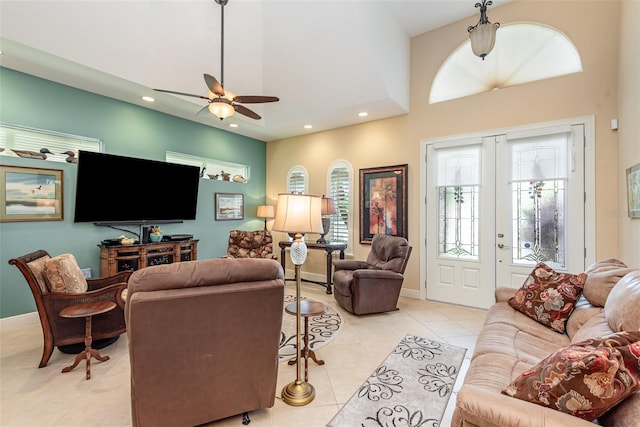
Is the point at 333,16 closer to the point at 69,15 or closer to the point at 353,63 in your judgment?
the point at 353,63

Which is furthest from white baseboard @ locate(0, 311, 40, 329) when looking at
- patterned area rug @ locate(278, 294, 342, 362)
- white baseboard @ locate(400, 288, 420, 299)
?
white baseboard @ locate(400, 288, 420, 299)

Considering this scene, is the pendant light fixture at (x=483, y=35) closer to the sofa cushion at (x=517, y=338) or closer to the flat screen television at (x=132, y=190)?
the sofa cushion at (x=517, y=338)

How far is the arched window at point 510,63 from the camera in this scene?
373cm

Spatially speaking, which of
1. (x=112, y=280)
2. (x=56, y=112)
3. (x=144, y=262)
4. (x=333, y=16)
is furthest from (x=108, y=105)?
(x=333, y=16)

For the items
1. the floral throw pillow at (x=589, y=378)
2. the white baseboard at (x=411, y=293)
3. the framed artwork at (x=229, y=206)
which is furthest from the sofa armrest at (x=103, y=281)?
the white baseboard at (x=411, y=293)

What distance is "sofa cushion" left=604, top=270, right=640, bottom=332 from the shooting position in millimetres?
1495

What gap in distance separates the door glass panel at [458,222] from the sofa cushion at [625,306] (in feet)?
8.18

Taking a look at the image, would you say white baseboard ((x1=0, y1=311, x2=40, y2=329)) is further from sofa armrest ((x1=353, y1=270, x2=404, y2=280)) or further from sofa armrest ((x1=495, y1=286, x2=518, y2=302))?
sofa armrest ((x1=495, y1=286, x2=518, y2=302))

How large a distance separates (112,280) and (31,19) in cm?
272

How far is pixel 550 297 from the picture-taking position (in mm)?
2381

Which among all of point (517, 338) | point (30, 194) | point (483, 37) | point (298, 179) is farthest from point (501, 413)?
point (298, 179)

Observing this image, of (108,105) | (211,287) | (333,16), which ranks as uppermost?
(333,16)

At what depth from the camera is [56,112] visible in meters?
3.74

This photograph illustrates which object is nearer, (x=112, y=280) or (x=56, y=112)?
(x=112, y=280)
